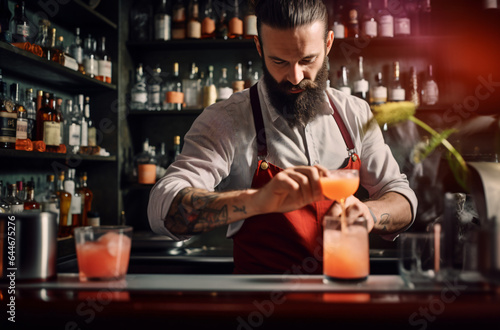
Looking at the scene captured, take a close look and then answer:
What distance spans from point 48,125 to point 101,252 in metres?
1.42

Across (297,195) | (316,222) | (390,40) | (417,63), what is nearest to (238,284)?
(297,195)

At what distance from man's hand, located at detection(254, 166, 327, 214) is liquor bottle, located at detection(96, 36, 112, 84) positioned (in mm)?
1902

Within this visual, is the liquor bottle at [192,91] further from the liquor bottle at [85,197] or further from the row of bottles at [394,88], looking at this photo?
the row of bottles at [394,88]

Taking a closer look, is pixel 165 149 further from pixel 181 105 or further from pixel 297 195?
pixel 297 195

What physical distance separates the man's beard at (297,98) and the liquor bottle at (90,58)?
136cm

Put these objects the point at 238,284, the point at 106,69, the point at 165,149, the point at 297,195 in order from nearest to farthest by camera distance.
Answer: the point at 238,284 → the point at 297,195 → the point at 106,69 → the point at 165,149

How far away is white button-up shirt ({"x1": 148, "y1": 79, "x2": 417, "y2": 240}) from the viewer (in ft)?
5.06

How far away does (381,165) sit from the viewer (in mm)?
1662

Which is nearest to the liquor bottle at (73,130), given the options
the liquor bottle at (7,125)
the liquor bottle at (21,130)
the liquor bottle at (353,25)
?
the liquor bottle at (21,130)

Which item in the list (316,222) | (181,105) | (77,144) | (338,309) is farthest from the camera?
(181,105)

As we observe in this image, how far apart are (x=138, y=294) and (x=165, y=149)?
7.62 feet

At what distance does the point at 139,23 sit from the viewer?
3016 mm

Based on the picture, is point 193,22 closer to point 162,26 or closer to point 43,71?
point 162,26

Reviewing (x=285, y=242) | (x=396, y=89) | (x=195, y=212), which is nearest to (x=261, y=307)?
(x=195, y=212)
